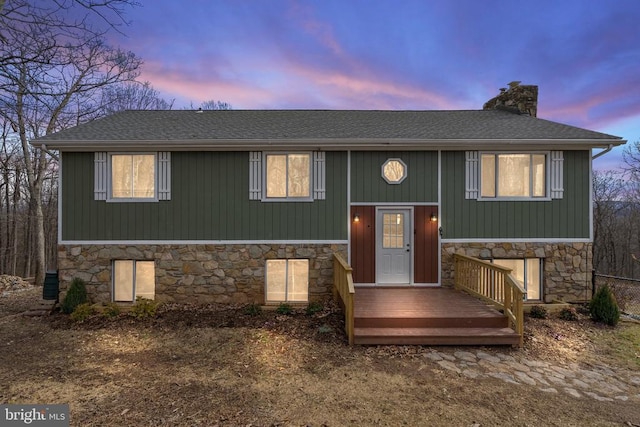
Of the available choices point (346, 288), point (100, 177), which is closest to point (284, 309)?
point (346, 288)

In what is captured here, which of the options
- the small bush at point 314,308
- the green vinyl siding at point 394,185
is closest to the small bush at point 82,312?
the small bush at point 314,308

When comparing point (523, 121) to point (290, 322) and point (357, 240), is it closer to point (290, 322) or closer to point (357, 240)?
point (357, 240)

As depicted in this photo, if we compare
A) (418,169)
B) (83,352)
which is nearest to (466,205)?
(418,169)

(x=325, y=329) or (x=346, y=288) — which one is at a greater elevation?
(x=346, y=288)

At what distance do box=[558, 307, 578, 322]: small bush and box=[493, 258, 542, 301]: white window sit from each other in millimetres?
710

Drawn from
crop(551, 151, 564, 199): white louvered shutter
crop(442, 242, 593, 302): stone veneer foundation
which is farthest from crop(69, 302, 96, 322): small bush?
crop(551, 151, 564, 199): white louvered shutter

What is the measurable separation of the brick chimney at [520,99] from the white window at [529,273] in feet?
16.3

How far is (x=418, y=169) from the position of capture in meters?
7.35

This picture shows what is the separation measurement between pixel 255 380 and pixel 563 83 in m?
20.7

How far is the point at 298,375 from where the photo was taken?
4.16 m

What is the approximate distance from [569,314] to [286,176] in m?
7.17

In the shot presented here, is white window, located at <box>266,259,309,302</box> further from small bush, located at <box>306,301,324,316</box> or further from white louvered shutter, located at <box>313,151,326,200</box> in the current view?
white louvered shutter, located at <box>313,151,326,200</box>

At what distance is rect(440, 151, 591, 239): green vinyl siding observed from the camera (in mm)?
7309

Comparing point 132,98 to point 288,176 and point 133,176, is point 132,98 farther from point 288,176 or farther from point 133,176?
point 288,176
